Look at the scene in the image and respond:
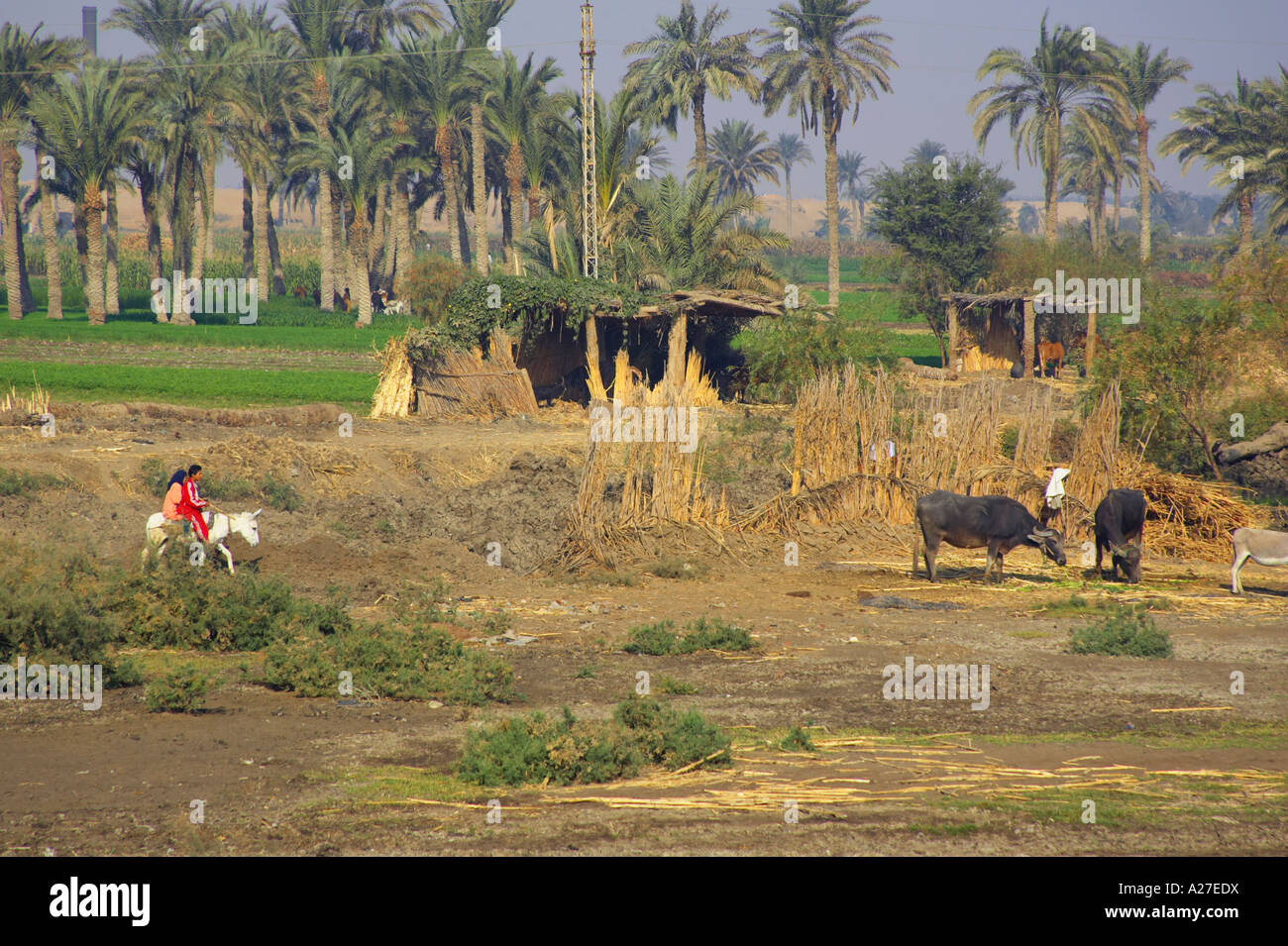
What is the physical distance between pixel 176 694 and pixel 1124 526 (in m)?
12.3

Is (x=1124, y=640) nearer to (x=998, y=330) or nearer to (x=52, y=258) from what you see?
(x=998, y=330)

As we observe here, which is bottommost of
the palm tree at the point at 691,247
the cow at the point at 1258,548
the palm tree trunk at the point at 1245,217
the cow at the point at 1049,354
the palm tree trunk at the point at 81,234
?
the cow at the point at 1258,548

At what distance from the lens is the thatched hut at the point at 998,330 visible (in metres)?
37.0

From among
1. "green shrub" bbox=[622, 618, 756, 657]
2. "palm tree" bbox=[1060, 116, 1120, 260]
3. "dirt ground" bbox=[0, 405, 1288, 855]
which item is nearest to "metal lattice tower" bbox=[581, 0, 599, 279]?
"dirt ground" bbox=[0, 405, 1288, 855]

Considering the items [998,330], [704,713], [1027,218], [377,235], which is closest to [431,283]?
[377,235]

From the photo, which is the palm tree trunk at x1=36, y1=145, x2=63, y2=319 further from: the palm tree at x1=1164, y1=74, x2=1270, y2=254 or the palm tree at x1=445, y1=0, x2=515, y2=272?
the palm tree at x1=1164, y1=74, x2=1270, y2=254

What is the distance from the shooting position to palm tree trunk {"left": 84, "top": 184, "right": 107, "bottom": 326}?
150 ft

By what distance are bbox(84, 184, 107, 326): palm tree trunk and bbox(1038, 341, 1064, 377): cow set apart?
35202 mm

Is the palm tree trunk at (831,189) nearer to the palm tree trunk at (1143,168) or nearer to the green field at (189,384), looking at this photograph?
the palm tree trunk at (1143,168)

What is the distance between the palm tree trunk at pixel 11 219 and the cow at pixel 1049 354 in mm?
40277

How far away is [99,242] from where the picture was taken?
4738 centimetres

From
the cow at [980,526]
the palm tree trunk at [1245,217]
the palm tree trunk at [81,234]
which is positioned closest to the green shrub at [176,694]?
the cow at [980,526]

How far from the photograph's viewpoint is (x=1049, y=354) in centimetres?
3694
